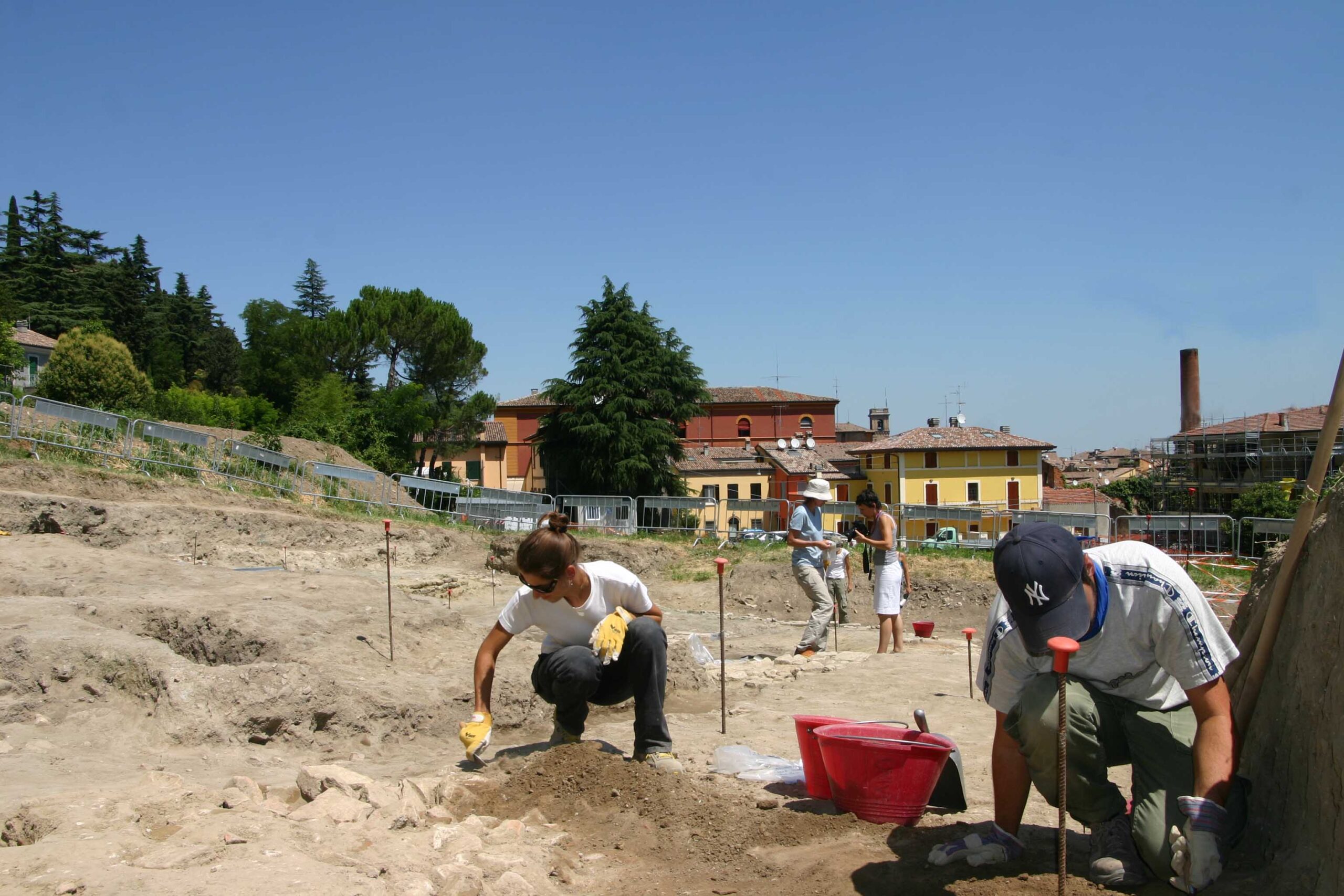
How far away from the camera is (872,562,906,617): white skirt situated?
8.50 m

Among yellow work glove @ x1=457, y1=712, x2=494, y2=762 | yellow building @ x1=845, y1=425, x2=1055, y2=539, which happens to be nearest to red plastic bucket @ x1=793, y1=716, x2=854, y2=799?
yellow work glove @ x1=457, y1=712, x2=494, y2=762

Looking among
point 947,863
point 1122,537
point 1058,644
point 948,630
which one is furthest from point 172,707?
point 1122,537

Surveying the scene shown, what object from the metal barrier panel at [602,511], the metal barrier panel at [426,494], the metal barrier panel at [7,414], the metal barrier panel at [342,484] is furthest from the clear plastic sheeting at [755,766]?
the metal barrier panel at [602,511]

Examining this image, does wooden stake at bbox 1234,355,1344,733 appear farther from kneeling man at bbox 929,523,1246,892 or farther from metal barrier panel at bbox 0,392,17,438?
metal barrier panel at bbox 0,392,17,438

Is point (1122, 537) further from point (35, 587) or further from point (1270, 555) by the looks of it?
point (35, 587)

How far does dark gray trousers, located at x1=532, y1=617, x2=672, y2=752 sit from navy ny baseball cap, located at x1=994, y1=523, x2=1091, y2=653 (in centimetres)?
183

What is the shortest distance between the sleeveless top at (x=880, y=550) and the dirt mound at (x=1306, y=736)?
543cm

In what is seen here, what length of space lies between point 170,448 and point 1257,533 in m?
21.1

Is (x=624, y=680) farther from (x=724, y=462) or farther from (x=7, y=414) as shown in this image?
(x=724, y=462)

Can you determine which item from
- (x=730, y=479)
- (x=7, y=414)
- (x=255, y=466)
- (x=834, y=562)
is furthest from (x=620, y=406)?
(x=834, y=562)

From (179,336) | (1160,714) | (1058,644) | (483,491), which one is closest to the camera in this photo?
(1058,644)

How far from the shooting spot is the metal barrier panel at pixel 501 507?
1980cm

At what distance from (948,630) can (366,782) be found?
12.4 metres

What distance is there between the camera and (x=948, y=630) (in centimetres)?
1436
